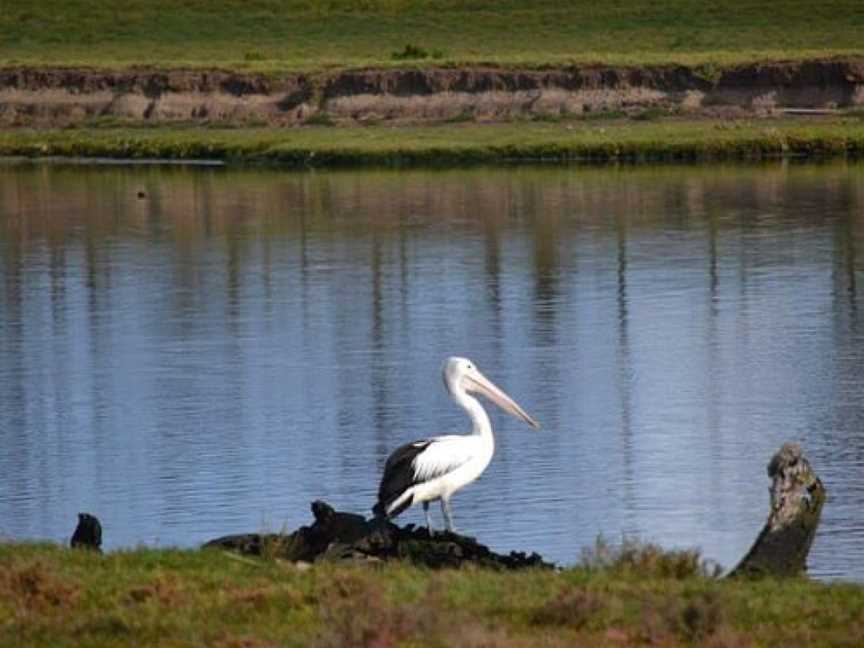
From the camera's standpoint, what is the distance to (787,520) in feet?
42.2

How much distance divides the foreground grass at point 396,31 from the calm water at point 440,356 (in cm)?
2741

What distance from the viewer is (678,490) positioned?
55.5 ft

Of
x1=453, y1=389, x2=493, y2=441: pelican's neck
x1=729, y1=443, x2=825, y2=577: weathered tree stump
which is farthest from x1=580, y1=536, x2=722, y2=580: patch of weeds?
x1=453, y1=389, x2=493, y2=441: pelican's neck

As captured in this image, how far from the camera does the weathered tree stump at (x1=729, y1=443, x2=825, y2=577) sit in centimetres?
1277

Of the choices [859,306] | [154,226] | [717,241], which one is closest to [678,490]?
[859,306]

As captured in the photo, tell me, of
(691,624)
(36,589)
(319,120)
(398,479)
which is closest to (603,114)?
(319,120)

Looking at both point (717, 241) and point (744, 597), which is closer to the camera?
point (744, 597)

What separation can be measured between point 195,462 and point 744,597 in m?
8.63

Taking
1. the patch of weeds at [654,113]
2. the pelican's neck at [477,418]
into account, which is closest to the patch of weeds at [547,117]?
the patch of weeds at [654,113]

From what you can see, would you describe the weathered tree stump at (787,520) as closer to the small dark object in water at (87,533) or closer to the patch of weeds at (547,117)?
the small dark object in water at (87,533)

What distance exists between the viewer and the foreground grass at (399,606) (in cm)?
958

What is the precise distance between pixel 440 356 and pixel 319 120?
3786cm

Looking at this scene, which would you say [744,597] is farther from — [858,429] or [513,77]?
[513,77]

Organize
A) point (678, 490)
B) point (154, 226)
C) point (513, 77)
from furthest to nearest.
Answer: point (513, 77) < point (154, 226) < point (678, 490)
